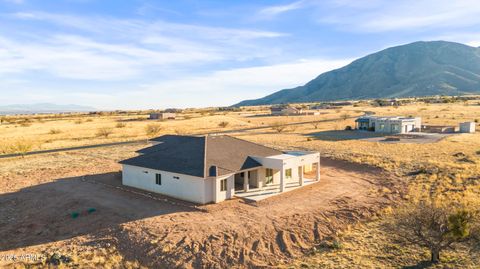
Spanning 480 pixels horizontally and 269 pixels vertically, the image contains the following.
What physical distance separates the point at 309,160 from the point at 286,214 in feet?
32.0

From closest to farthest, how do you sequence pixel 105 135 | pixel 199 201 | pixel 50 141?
pixel 199 201 → pixel 50 141 → pixel 105 135

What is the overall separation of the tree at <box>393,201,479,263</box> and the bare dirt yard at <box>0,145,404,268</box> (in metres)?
4.10

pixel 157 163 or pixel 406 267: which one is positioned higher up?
pixel 157 163

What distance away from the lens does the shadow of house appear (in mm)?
23609

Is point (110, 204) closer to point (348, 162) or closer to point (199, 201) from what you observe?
point (199, 201)

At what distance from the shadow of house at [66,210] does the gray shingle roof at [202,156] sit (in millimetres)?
3009

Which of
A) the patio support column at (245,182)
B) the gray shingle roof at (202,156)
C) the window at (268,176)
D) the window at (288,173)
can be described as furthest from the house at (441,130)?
the patio support column at (245,182)

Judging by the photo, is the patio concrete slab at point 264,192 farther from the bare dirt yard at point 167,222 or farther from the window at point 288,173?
the window at point 288,173

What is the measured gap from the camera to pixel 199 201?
28.1 meters

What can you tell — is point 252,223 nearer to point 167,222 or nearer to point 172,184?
point 167,222

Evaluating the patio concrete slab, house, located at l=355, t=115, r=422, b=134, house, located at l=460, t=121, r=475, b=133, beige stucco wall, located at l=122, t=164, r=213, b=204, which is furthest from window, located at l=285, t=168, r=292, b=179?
house, located at l=460, t=121, r=475, b=133

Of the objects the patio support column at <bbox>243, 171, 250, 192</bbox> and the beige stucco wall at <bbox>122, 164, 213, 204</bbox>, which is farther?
the patio support column at <bbox>243, 171, 250, 192</bbox>

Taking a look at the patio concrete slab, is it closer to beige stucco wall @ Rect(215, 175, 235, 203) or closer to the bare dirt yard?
the bare dirt yard

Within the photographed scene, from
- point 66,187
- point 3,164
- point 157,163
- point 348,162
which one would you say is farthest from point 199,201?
point 3,164
